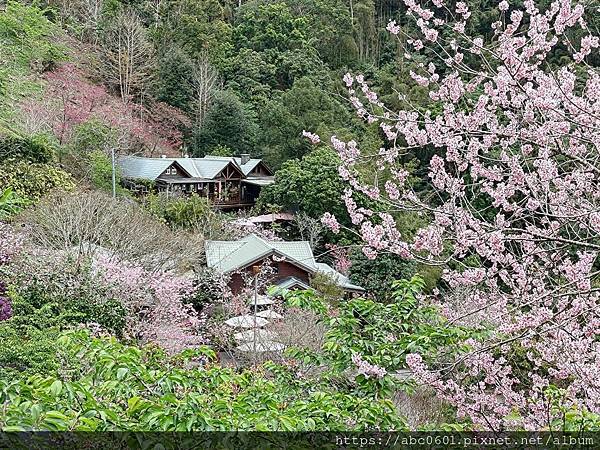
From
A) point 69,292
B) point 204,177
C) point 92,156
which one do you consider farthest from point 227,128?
point 69,292

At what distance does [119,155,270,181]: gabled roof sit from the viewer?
18188 mm

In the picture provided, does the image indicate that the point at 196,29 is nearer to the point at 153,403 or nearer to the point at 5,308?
the point at 5,308

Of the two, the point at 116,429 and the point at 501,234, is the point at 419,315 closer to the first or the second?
the point at 501,234

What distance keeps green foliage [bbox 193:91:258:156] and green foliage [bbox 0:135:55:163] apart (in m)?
9.71

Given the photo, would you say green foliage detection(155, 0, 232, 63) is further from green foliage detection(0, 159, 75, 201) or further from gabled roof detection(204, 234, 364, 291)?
gabled roof detection(204, 234, 364, 291)

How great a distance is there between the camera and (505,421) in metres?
2.96

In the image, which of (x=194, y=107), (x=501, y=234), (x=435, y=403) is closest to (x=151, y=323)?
(x=435, y=403)

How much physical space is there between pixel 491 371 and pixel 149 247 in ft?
26.2

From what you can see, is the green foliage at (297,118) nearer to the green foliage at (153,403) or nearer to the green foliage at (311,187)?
the green foliage at (311,187)

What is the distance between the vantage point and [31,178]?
12.1m

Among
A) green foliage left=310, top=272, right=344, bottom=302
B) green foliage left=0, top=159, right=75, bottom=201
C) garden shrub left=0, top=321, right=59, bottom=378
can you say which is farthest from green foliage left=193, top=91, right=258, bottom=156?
garden shrub left=0, top=321, right=59, bottom=378

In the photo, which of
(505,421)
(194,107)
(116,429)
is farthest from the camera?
(194,107)

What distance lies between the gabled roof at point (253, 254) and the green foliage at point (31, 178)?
11.0 ft

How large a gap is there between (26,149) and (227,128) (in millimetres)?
10729
